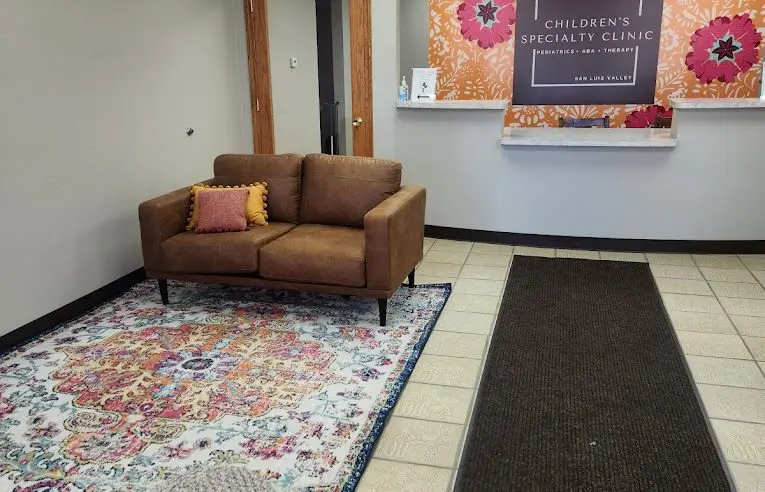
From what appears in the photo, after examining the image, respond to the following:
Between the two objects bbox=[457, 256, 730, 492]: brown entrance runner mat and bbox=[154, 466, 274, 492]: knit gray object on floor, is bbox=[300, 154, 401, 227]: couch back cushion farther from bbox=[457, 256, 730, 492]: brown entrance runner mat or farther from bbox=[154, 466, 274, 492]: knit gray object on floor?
bbox=[154, 466, 274, 492]: knit gray object on floor

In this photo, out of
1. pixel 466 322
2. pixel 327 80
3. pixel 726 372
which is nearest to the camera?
pixel 726 372

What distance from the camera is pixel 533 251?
4.93m

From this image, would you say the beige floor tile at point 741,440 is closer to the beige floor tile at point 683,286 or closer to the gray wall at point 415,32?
the beige floor tile at point 683,286

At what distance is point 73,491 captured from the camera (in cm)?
215

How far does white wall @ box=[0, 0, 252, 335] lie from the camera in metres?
3.29

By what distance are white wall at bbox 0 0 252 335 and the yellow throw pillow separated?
51cm

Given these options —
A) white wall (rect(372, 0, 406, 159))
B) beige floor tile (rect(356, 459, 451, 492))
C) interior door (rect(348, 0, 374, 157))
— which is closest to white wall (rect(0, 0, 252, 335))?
interior door (rect(348, 0, 374, 157))

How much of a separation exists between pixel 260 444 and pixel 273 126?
363 cm

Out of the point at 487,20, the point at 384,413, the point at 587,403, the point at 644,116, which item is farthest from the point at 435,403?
the point at 487,20

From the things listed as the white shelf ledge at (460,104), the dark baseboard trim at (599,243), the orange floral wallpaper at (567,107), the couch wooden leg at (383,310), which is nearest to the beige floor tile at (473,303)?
the couch wooden leg at (383,310)

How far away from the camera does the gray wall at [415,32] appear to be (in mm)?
7059

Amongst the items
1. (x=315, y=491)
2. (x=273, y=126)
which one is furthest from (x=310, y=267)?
(x=273, y=126)

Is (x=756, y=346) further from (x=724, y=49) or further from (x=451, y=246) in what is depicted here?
(x=724, y=49)

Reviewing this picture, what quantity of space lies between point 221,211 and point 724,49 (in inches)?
209
